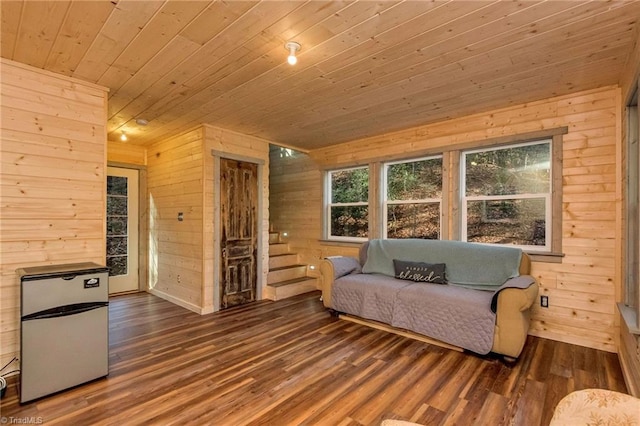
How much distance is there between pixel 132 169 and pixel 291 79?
374cm

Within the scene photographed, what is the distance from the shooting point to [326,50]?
2188mm

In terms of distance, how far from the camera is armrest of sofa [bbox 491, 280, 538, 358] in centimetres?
254

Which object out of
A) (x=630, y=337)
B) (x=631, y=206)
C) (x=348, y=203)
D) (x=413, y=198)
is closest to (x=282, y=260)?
(x=348, y=203)

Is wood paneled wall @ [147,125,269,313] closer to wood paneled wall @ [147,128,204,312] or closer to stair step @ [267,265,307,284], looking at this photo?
wood paneled wall @ [147,128,204,312]

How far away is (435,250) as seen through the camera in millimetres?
3639

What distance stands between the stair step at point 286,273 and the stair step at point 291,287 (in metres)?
0.11

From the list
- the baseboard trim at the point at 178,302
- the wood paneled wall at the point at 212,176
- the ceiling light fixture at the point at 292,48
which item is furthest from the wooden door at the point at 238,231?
the ceiling light fixture at the point at 292,48

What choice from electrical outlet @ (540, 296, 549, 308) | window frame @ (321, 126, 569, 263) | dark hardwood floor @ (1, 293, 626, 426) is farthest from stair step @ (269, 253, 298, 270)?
electrical outlet @ (540, 296, 549, 308)

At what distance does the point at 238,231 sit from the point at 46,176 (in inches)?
88.3

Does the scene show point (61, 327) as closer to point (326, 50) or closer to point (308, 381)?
point (308, 381)

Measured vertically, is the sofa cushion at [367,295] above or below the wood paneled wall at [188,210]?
below

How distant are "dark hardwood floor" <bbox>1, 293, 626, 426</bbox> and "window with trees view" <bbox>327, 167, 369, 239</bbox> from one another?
1867 mm

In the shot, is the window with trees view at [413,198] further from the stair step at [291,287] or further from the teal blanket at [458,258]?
the stair step at [291,287]

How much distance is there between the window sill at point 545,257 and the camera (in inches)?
120
